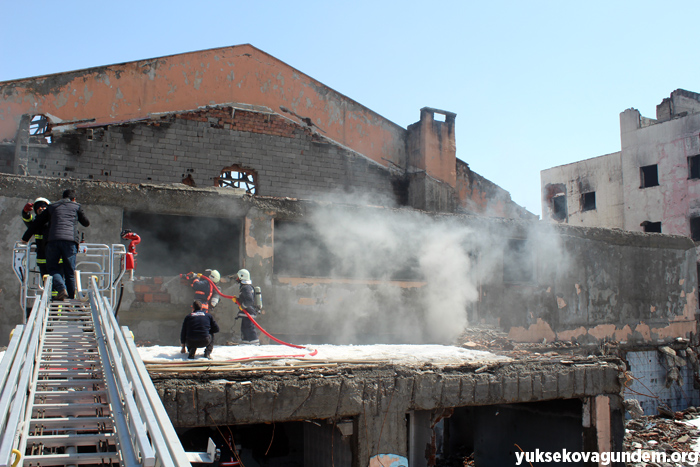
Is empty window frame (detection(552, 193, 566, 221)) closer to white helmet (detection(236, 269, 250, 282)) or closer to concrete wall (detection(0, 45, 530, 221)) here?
concrete wall (detection(0, 45, 530, 221))

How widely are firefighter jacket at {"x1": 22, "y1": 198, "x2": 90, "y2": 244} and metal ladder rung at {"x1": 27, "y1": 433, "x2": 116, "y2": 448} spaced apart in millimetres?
3964

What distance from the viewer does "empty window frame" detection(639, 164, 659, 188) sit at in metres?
27.1

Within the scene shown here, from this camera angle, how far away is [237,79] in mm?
15602

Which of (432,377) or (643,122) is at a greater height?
(643,122)

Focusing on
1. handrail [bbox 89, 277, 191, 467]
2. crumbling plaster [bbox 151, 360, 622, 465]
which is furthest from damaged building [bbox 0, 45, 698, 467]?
handrail [bbox 89, 277, 191, 467]

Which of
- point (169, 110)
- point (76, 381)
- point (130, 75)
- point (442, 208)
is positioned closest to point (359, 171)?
point (442, 208)

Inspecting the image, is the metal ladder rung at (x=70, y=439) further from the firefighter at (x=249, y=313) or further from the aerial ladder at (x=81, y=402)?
the firefighter at (x=249, y=313)

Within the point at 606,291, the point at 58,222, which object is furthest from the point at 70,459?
the point at 606,291

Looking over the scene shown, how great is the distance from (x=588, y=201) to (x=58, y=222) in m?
28.7

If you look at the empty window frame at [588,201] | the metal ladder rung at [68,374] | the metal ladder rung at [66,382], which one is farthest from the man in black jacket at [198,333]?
the empty window frame at [588,201]

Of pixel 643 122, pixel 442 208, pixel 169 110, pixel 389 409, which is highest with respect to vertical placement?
pixel 643 122

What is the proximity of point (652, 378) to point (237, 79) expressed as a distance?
13.2 m

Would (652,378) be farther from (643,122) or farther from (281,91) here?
(643,122)

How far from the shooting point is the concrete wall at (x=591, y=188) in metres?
29.0
